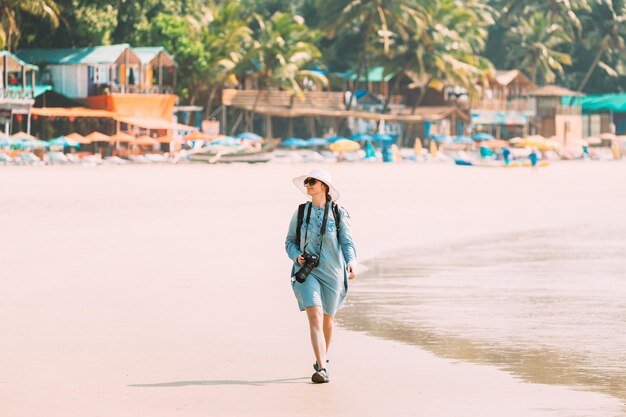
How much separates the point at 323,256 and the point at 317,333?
438 mm

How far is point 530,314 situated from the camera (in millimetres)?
12242

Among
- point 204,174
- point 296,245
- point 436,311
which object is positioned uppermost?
point 296,245

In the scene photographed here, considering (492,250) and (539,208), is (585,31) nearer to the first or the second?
(539,208)

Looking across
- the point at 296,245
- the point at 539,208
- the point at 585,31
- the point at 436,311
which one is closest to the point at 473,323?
the point at 436,311

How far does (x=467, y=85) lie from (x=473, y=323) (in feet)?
251

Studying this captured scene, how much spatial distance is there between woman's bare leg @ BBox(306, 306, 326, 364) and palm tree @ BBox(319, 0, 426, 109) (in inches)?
3003

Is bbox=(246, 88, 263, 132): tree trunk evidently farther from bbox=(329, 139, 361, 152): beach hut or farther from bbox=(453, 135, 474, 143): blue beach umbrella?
bbox=(453, 135, 474, 143): blue beach umbrella

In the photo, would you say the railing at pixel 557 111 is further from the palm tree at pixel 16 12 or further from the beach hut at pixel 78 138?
the beach hut at pixel 78 138

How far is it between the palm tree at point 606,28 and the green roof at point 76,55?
146ft

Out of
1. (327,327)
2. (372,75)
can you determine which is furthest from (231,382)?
(372,75)

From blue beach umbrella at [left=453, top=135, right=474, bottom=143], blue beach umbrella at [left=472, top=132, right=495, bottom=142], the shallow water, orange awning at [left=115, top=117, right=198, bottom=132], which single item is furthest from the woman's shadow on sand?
blue beach umbrella at [left=472, top=132, right=495, bottom=142]

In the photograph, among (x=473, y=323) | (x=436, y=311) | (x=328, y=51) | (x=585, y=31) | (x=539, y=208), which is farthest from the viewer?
(x=585, y=31)

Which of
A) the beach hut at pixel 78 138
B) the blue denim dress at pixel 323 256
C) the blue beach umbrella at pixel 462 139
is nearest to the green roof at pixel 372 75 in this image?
the blue beach umbrella at pixel 462 139

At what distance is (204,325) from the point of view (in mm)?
11391
